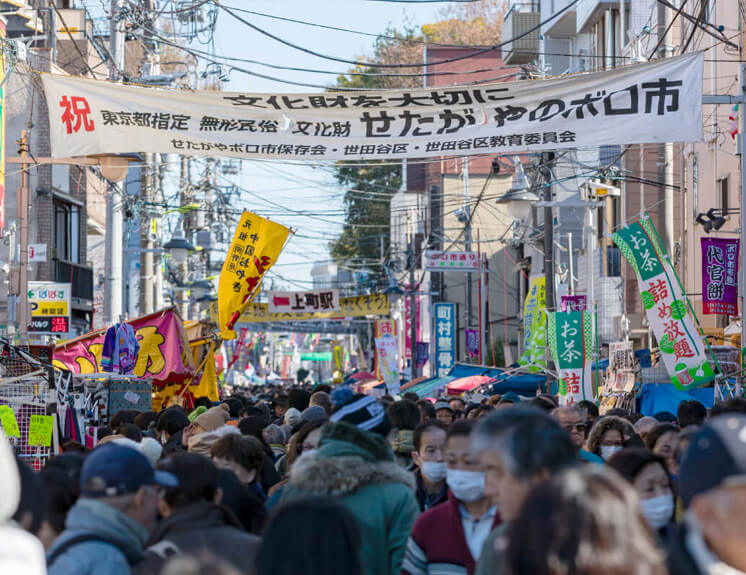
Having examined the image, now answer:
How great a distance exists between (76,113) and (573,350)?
30.5 feet

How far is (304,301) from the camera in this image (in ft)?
126

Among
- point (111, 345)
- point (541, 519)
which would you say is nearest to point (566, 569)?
point (541, 519)

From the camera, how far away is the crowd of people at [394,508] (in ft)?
10.1

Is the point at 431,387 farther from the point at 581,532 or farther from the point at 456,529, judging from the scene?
the point at 581,532

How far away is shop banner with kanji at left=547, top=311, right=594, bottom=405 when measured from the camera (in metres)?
18.0

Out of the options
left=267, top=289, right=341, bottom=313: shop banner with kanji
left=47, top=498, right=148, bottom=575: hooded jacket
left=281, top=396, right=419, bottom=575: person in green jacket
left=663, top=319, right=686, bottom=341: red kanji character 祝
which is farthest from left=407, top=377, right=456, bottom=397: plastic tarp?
left=47, top=498, right=148, bottom=575: hooded jacket

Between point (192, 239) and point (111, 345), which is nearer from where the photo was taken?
point (111, 345)

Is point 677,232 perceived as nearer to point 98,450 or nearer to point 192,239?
point 98,450

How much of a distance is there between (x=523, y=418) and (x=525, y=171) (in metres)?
23.8

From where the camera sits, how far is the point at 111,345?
17438 mm

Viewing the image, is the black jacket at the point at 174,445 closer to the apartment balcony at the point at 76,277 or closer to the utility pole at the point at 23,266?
the utility pole at the point at 23,266

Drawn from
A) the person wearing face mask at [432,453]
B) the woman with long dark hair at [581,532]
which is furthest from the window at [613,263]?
the woman with long dark hair at [581,532]

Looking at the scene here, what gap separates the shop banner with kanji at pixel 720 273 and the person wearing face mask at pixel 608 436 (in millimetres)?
9649

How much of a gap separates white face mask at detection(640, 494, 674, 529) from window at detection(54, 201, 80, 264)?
105 feet
